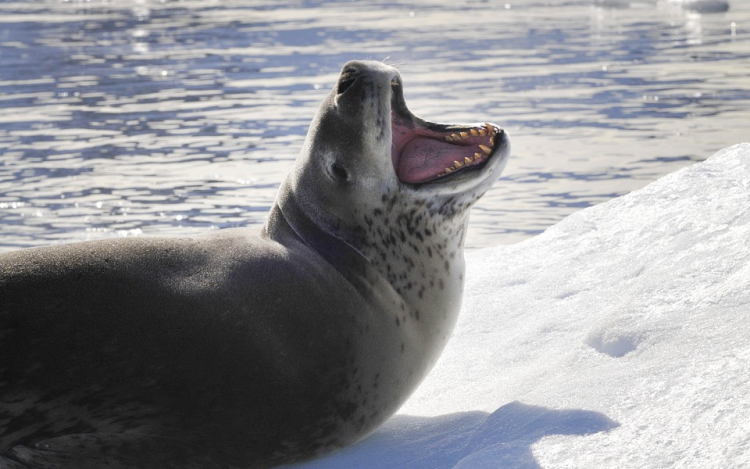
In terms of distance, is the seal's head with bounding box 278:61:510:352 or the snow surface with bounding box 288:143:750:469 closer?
the snow surface with bounding box 288:143:750:469

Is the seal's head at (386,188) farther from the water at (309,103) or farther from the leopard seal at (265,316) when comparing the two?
the water at (309,103)

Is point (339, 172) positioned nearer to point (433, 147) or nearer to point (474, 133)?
point (433, 147)

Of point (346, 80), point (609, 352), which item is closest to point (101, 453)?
point (346, 80)

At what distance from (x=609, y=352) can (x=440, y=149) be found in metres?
0.91

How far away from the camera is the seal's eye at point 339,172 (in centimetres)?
382

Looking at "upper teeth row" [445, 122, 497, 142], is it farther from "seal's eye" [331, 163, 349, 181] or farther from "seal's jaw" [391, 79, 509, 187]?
"seal's eye" [331, 163, 349, 181]

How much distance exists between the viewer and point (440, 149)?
397 centimetres

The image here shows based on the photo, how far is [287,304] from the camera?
342 centimetres

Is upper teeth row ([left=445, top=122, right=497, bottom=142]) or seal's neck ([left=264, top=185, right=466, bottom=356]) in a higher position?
upper teeth row ([left=445, top=122, right=497, bottom=142])

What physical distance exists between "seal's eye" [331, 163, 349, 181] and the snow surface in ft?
2.71

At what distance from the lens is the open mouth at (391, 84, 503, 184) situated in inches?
153

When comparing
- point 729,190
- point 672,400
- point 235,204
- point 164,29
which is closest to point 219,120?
point 235,204

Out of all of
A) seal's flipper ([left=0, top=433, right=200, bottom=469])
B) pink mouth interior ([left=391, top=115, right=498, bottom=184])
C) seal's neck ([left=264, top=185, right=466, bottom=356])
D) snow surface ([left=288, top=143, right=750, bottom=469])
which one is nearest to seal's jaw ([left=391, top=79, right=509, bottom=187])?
pink mouth interior ([left=391, top=115, right=498, bottom=184])

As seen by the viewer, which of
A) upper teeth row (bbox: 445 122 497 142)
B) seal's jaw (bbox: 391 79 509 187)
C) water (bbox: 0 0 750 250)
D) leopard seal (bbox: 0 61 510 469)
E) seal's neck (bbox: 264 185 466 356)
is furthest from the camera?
water (bbox: 0 0 750 250)
